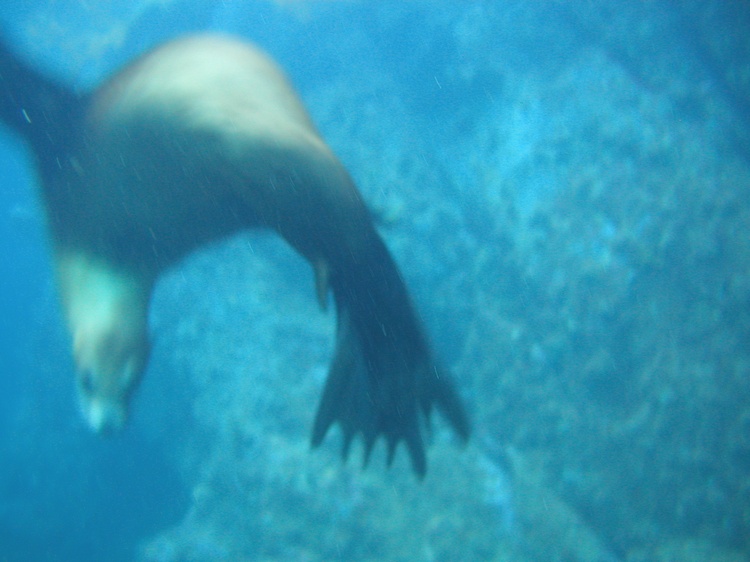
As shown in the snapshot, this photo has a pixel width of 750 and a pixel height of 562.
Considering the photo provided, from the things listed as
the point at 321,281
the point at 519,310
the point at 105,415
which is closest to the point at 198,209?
the point at 321,281

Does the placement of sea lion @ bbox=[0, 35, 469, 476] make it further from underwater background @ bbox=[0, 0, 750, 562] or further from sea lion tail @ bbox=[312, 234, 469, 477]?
underwater background @ bbox=[0, 0, 750, 562]

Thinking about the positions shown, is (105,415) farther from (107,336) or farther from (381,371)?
(381,371)

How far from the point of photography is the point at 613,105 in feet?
33.3

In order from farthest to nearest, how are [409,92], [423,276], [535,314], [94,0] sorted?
[94,0]
[409,92]
[423,276]
[535,314]

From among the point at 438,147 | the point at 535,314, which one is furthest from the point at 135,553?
the point at 438,147

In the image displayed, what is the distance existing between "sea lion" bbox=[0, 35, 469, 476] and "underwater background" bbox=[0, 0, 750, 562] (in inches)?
220

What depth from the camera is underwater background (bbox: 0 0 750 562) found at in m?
8.10

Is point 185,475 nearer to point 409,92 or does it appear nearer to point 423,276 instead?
point 423,276

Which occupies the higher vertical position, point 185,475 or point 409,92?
point 409,92

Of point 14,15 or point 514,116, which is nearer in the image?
point 514,116

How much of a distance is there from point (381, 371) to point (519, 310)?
328 inches

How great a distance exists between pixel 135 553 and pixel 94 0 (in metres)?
16.3

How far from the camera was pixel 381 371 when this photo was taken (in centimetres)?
175

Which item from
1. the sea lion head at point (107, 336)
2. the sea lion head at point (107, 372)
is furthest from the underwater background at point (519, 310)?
the sea lion head at point (107, 372)
